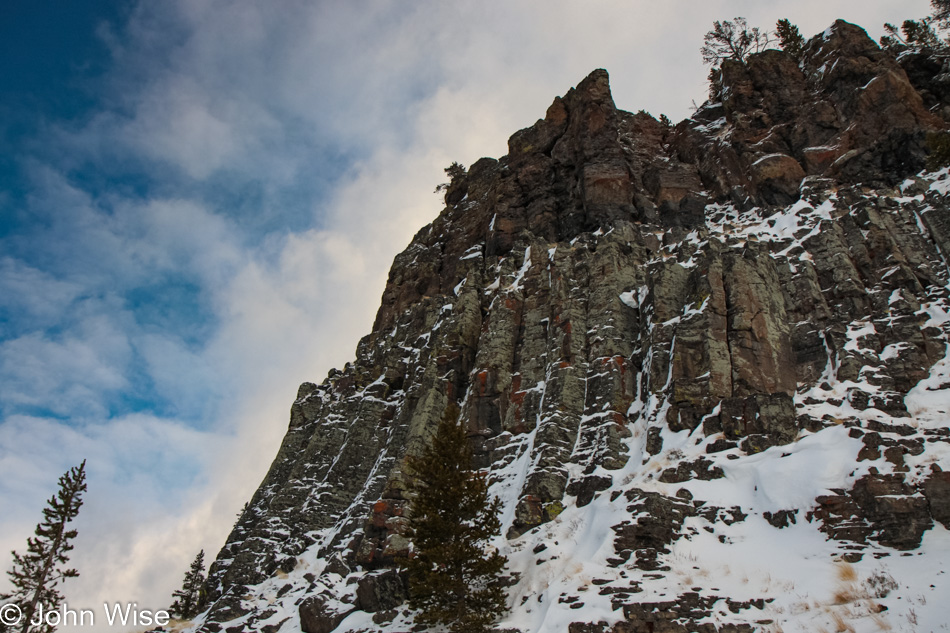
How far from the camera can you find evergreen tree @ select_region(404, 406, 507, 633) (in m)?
20.6

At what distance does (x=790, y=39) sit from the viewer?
58031 millimetres

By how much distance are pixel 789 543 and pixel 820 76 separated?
45516mm

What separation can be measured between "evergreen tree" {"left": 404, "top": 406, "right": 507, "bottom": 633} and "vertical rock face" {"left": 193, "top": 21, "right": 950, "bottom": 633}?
153cm

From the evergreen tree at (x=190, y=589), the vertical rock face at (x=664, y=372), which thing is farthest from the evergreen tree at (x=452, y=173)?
the evergreen tree at (x=190, y=589)

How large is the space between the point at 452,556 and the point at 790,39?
60.8 metres

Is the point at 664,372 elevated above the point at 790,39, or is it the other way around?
the point at 790,39

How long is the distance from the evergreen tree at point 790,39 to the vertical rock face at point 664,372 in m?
3.86

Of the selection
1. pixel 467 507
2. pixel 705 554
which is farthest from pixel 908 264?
pixel 467 507

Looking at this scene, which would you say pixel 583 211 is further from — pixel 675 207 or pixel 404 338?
pixel 404 338

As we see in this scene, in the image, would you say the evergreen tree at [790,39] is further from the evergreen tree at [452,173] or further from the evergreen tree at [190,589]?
the evergreen tree at [190,589]

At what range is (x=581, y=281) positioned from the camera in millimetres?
39344

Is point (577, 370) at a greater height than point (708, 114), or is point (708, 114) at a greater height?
point (708, 114)

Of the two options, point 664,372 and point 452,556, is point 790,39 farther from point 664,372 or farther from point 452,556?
point 452,556

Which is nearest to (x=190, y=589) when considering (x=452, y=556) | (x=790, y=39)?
(x=452, y=556)
